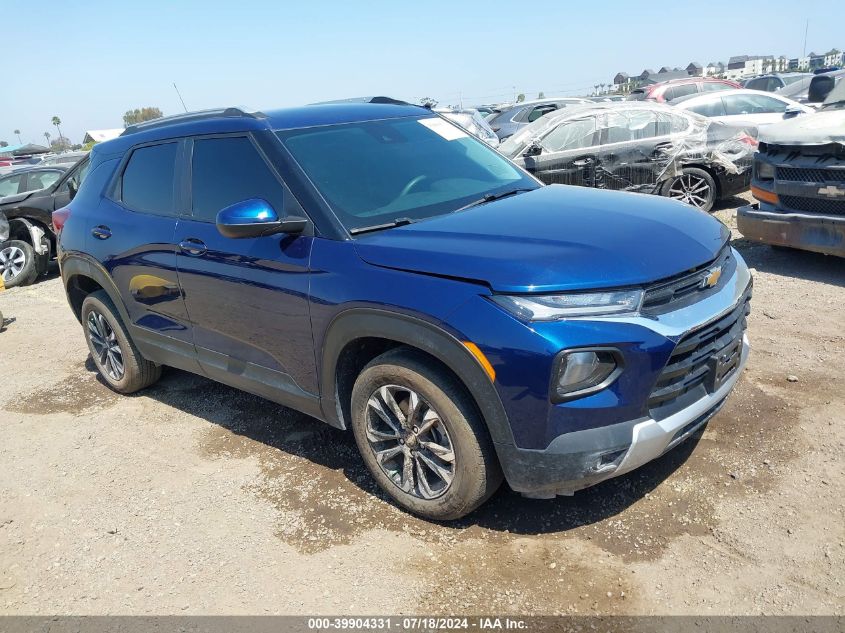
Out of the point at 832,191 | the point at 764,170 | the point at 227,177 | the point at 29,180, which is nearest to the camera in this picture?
the point at 227,177

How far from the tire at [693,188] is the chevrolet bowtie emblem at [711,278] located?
19.4ft

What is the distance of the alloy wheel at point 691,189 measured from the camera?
853 centimetres

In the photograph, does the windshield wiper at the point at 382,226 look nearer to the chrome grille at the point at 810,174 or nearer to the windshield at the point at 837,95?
the chrome grille at the point at 810,174

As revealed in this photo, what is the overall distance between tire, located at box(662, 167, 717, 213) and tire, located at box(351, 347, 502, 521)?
655cm

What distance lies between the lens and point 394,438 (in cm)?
319

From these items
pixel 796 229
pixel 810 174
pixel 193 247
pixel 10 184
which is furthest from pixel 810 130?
pixel 10 184

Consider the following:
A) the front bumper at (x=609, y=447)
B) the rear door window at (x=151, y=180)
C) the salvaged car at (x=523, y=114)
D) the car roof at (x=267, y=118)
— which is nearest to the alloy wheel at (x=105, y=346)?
the rear door window at (x=151, y=180)

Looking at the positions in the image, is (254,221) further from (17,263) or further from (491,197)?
(17,263)

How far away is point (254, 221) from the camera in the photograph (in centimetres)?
319

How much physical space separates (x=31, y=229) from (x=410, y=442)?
9611mm

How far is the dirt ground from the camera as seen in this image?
2.73m

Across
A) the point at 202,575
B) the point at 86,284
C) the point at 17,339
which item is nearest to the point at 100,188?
the point at 86,284

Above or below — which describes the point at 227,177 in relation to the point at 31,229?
Answer: above

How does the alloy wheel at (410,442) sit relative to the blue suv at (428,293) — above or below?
below
